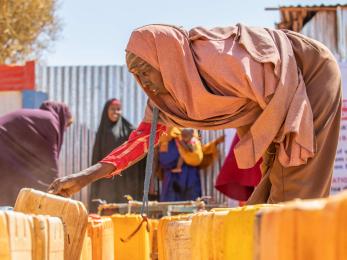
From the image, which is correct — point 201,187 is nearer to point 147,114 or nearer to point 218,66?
point 147,114

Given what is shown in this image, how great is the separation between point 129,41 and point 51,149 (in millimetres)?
4920

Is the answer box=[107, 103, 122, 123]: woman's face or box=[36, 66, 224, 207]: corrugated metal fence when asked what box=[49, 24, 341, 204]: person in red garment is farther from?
box=[36, 66, 224, 207]: corrugated metal fence

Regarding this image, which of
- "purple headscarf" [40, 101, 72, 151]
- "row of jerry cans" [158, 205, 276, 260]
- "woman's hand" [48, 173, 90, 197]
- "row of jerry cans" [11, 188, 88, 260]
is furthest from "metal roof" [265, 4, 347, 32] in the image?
"row of jerry cans" [158, 205, 276, 260]

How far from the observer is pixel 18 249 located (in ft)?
5.56

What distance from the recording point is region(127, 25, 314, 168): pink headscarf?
123 inches

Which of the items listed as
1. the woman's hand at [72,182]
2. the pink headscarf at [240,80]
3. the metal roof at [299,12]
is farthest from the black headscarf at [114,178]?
the pink headscarf at [240,80]

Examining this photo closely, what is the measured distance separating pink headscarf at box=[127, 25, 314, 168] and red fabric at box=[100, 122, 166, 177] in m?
0.48

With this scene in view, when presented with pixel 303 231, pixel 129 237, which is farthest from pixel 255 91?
pixel 303 231

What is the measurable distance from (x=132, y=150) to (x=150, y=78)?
48cm

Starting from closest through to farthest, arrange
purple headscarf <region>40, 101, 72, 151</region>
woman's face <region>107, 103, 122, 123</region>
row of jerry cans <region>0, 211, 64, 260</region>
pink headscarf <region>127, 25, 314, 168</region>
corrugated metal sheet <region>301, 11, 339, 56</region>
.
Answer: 1. row of jerry cans <region>0, 211, 64, 260</region>
2. pink headscarf <region>127, 25, 314, 168</region>
3. purple headscarf <region>40, 101, 72, 151</region>
4. woman's face <region>107, 103, 122, 123</region>
5. corrugated metal sheet <region>301, 11, 339, 56</region>

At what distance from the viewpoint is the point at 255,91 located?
3.11 m

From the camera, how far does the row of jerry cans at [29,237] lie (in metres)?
1.63

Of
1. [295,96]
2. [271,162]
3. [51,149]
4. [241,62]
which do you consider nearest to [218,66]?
[241,62]

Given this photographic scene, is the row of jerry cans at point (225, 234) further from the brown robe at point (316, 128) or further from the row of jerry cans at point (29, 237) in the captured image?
the brown robe at point (316, 128)
